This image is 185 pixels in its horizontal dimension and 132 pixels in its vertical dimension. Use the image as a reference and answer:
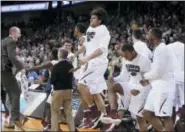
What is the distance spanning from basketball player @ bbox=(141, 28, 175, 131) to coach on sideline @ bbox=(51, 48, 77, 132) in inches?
39.7

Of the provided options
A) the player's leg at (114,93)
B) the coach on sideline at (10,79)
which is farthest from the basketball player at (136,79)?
the coach on sideline at (10,79)

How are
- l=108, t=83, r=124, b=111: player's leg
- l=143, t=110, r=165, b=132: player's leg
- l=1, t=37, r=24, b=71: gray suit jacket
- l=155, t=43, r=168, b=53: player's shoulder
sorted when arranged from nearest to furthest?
l=155, t=43, r=168, b=53: player's shoulder < l=143, t=110, r=165, b=132: player's leg < l=1, t=37, r=24, b=71: gray suit jacket < l=108, t=83, r=124, b=111: player's leg

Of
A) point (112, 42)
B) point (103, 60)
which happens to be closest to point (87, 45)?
point (103, 60)

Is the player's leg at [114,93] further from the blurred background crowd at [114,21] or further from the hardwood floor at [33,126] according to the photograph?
the blurred background crowd at [114,21]

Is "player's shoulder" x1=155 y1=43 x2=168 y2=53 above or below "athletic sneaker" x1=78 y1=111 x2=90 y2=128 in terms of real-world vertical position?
above

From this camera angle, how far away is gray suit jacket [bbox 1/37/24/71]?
19.6 ft

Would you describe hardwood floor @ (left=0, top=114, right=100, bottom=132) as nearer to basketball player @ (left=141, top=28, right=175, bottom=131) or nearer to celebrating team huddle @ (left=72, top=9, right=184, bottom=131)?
celebrating team huddle @ (left=72, top=9, right=184, bottom=131)

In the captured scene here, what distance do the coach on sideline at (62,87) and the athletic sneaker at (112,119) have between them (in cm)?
43

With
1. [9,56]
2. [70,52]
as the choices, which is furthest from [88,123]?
[9,56]

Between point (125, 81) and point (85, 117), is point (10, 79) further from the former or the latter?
point (125, 81)

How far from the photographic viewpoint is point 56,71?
5832 millimetres

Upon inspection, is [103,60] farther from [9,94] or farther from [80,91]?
[9,94]

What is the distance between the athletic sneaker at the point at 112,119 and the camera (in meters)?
6.11

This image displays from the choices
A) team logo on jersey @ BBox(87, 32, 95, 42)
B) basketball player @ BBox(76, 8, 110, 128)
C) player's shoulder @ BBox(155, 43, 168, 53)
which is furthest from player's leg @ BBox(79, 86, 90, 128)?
player's shoulder @ BBox(155, 43, 168, 53)
